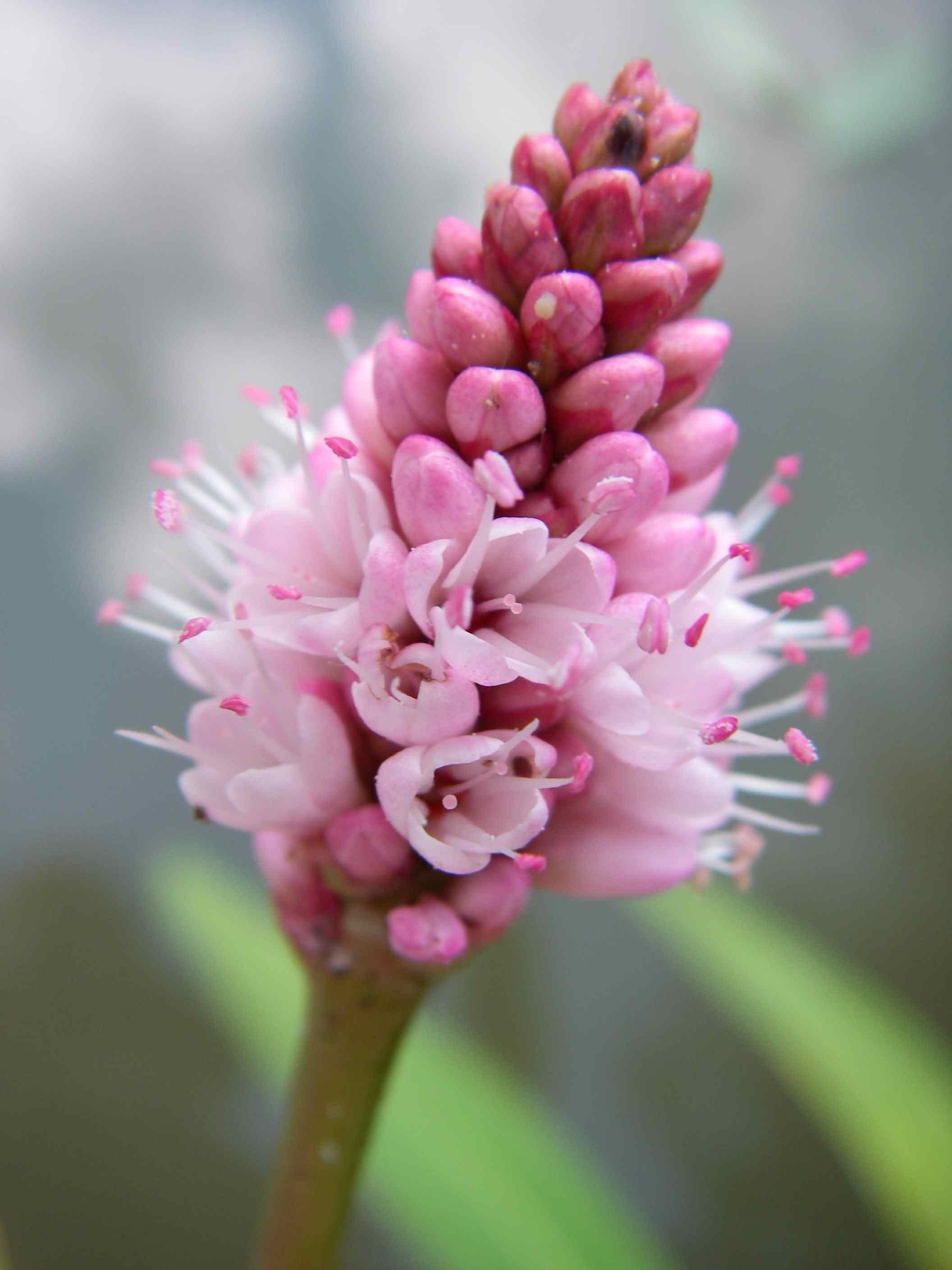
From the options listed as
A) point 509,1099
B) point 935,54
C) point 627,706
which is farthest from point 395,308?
point 627,706

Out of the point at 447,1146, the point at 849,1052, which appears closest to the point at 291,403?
the point at 447,1146

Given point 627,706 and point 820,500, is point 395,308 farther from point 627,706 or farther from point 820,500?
point 627,706

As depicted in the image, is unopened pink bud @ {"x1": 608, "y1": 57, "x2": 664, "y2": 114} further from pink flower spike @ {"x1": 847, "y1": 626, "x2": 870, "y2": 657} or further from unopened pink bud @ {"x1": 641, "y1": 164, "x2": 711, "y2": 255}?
pink flower spike @ {"x1": 847, "y1": 626, "x2": 870, "y2": 657}

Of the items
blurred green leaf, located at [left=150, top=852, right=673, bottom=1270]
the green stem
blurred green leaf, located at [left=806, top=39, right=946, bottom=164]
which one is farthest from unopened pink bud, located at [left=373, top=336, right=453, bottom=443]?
blurred green leaf, located at [left=806, top=39, right=946, bottom=164]

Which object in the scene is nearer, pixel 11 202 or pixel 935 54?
pixel 11 202

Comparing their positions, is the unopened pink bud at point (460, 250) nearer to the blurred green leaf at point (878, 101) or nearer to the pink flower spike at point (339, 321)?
the pink flower spike at point (339, 321)

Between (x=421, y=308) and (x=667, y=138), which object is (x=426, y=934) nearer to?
(x=421, y=308)
